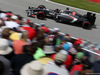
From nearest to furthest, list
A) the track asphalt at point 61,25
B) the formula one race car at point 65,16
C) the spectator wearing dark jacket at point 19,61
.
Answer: the spectator wearing dark jacket at point 19,61 < the track asphalt at point 61,25 < the formula one race car at point 65,16

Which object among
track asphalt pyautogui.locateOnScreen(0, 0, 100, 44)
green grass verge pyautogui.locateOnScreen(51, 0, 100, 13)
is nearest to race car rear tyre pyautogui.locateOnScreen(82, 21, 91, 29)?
track asphalt pyautogui.locateOnScreen(0, 0, 100, 44)

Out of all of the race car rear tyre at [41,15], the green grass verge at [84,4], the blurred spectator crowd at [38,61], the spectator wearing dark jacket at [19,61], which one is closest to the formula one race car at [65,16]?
the race car rear tyre at [41,15]

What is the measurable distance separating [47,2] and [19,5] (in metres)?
2.66

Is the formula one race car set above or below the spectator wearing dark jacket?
above

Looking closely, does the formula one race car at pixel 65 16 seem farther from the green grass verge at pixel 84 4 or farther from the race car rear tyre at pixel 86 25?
the green grass verge at pixel 84 4

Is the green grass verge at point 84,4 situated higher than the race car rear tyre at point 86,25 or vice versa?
the green grass verge at point 84,4

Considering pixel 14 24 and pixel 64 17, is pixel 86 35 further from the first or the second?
pixel 14 24

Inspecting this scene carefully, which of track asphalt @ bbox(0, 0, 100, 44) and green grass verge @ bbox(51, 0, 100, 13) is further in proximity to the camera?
green grass verge @ bbox(51, 0, 100, 13)

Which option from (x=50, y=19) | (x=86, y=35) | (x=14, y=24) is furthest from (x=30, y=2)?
(x=14, y=24)

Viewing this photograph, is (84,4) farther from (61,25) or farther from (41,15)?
(41,15)

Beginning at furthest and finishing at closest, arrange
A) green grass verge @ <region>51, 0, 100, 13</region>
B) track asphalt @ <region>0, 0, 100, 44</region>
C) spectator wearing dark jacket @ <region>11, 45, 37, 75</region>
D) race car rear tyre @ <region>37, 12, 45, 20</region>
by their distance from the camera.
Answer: green grass verge @ <region>51, 0, 100, 13</region> → race car rear tyre @ <region>37, 12, 45, 20</region> → track asphalt @ <region>0, 0, 100, 44</region> → spectator wearing dark jacket @ <region>11, 45, 37, 75</region>

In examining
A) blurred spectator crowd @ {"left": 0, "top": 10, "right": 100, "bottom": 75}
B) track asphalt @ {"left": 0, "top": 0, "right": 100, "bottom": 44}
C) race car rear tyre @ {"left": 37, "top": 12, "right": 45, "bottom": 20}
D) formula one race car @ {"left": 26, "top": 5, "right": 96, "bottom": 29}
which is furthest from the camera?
race car rear tyre @ {"left": 37, "top": 12, "right": 45, "bottom": 20}

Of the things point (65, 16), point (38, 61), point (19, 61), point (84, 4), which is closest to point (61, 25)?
point (65, 16)

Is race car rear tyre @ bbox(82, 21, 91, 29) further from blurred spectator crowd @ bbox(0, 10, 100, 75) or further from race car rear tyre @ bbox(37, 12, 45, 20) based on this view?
blurred spectator crowd @ bbox(0, 10, 100, 75)
